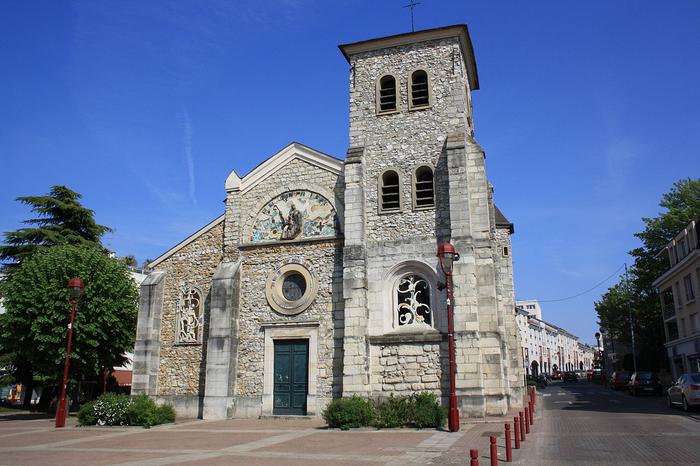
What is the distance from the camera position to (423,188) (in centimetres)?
2058

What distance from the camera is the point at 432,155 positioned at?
20594mm

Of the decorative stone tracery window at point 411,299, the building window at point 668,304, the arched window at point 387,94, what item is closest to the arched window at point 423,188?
the decorative stone tracery window at point 411,299

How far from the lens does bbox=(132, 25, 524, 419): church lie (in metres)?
Answer: 18.6

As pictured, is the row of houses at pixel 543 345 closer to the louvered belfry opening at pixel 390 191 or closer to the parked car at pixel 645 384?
the parked car at pixel 645 384

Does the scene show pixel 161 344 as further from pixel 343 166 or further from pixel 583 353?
pixel 583 353

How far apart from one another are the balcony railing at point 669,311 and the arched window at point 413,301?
26.6 metres

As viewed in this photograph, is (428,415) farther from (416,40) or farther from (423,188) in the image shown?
(416,40)

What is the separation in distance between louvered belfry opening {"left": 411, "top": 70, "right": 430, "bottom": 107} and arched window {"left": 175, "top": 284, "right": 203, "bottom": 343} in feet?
37.4

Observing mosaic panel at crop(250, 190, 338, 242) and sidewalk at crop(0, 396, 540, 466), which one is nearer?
sidewalk at crop(0, 396, 540, 466)

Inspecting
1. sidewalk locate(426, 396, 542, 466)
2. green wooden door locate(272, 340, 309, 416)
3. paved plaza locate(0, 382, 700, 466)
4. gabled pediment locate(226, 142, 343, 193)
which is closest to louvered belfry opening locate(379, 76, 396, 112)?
gabled pediment locate(226, 142, 343, 193)

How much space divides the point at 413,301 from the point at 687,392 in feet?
32.6

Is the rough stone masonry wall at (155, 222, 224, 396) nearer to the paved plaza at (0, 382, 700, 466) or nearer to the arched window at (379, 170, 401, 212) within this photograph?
the paved plaza at (0, 382, 700, 466)

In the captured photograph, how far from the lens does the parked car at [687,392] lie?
1880cm

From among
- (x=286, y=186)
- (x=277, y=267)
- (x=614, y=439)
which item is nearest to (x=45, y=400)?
(x=277, y=267)
